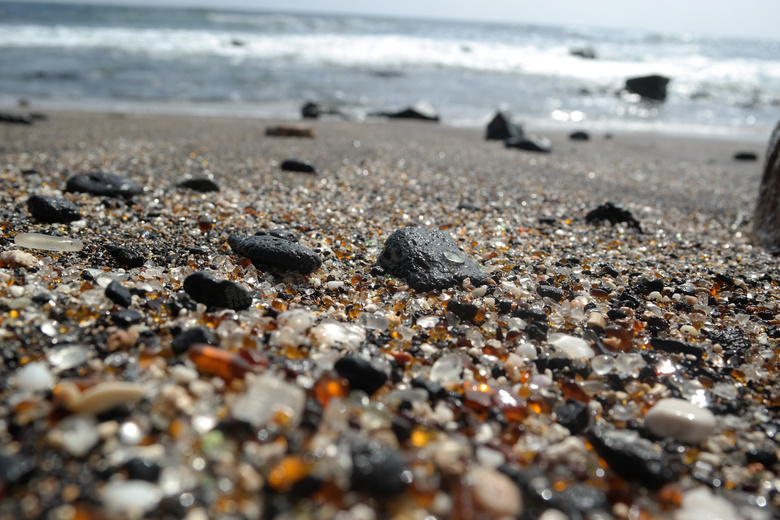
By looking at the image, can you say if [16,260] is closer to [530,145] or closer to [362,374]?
[362,374]

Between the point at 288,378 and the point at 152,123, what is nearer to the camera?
the point at 288,378

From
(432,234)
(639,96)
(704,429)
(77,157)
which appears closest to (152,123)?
(77,157)

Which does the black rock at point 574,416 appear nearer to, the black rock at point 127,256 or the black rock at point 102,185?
the black rock at point 127,256

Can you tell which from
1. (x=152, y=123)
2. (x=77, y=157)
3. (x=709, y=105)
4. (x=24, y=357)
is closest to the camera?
(x=24, y=357)

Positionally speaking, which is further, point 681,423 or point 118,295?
point 118,295

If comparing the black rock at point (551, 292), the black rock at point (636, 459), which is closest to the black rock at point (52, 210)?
the black rock at point (551, 292)

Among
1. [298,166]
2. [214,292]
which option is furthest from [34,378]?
[298,166]

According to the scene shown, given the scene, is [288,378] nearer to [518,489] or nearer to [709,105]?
[518,489]
